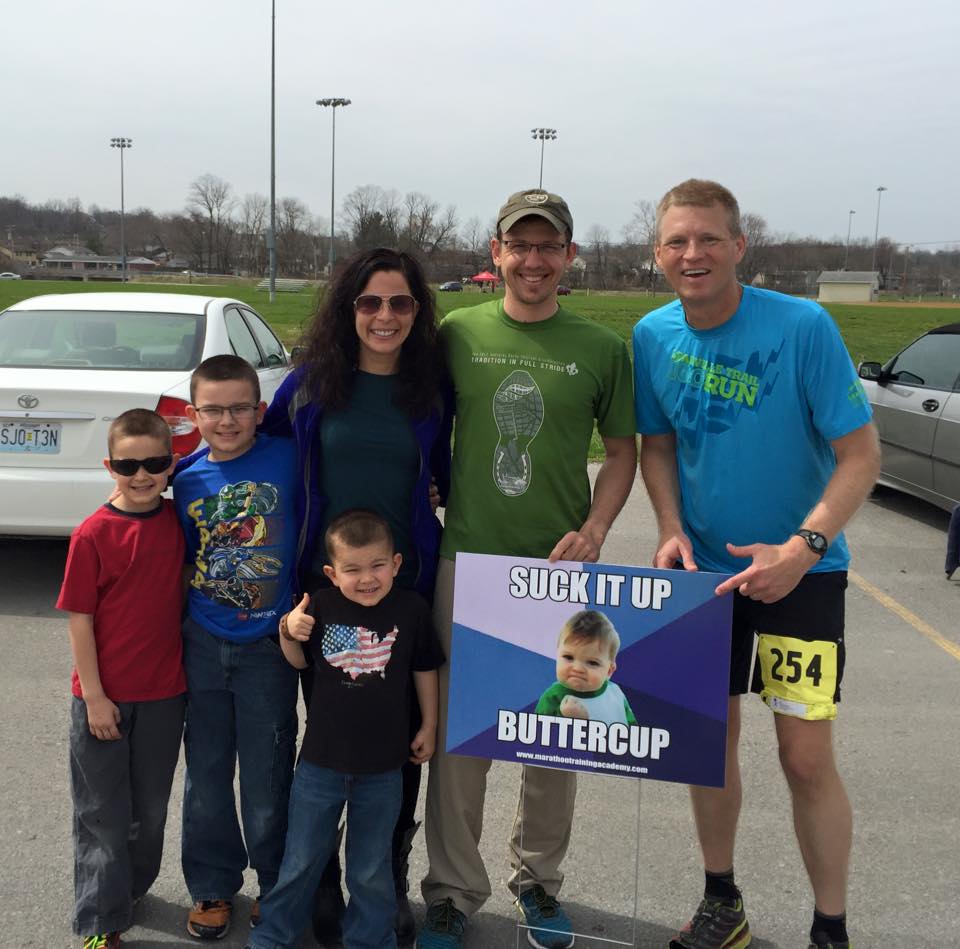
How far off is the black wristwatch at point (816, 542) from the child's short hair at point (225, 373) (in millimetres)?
1539

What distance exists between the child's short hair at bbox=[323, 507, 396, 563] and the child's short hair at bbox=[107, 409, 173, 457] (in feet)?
1.76

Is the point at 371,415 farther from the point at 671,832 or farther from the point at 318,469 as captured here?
the point at 671,832

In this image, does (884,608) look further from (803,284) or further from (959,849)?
(803,284)

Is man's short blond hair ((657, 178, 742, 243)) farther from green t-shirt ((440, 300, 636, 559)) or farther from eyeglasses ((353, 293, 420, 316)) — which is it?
eyeglasses ((353, 293, 420, 316))

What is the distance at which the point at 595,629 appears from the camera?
2.53 metres

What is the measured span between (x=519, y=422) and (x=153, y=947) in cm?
177

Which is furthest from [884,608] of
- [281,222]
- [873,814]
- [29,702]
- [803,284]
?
[281,222]

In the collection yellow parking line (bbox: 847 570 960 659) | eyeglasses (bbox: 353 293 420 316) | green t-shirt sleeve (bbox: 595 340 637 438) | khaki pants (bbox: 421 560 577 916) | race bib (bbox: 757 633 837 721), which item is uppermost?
eyeglasses (bbox: 353 293 420 316)

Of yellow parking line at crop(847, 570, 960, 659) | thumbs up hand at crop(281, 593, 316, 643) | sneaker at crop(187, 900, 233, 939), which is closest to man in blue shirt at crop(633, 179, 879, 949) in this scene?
thumbs up hand at crop(281, 593, 316, 643)

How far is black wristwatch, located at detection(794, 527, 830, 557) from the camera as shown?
2.41 m

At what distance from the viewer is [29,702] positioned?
4.11 metres

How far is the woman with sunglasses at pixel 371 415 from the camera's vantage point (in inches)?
103

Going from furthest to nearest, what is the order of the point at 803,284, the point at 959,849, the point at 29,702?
1. the point at 803,284
2. the point at 29,702
3. the point at 959,849

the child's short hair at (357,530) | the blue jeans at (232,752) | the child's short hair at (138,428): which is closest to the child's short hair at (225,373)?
the child's short hair at (138,428)
